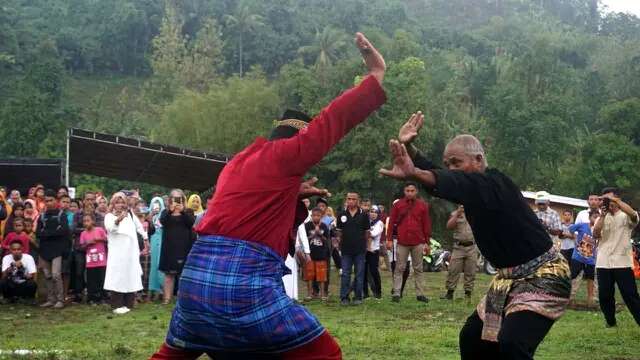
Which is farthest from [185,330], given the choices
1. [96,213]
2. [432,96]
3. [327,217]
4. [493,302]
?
[432,96]

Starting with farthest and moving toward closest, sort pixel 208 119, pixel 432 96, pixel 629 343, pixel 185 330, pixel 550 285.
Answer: pixel 432 96 < pixel 208 119 < pixel 629 343 < pixel 550 285 < pixel 185 330

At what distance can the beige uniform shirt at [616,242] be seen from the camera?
11.7m

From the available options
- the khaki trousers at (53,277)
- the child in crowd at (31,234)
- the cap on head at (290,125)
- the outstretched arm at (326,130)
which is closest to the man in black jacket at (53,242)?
the khaki trousers at (53,277)

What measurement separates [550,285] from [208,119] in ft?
179

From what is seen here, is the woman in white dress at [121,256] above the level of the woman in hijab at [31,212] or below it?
below

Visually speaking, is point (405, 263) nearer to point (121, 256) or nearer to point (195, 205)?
point (195, 205)

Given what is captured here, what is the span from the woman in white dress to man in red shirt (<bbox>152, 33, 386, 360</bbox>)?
9.43m

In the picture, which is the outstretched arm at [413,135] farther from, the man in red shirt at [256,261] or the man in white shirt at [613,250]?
the man in white shirt at [613,250]

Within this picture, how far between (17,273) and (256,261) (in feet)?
36.1

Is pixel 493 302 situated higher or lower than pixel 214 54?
lower

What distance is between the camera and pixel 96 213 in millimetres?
15469

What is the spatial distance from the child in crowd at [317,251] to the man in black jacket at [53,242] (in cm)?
412

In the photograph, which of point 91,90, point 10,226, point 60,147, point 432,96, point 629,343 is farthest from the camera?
point 91,90

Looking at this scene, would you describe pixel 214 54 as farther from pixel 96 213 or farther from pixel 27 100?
pixel 96 213
